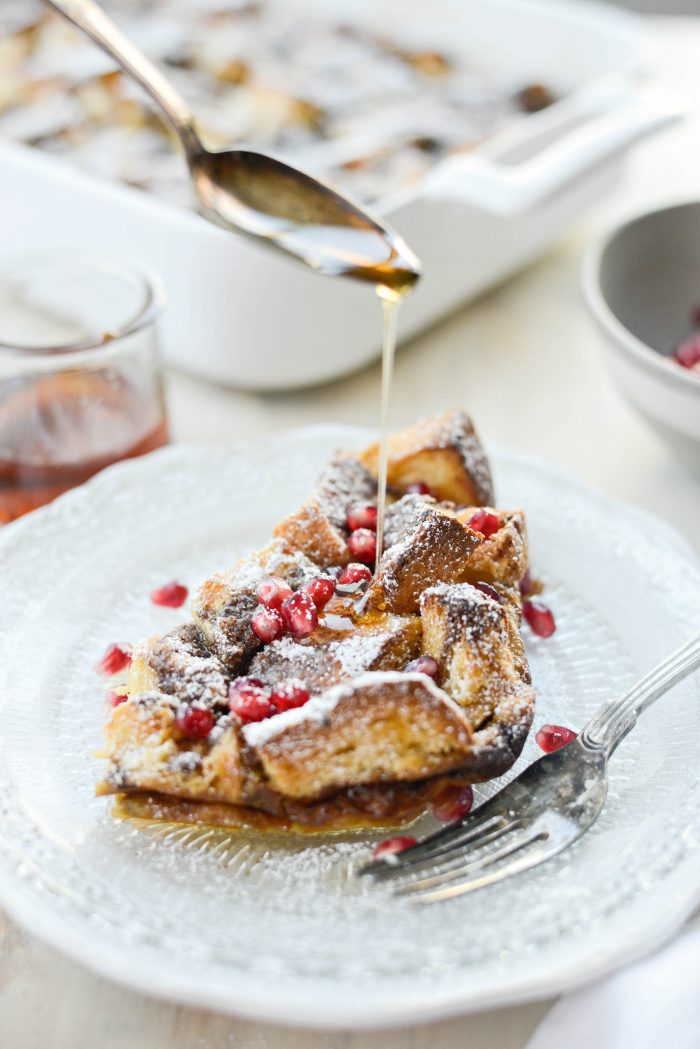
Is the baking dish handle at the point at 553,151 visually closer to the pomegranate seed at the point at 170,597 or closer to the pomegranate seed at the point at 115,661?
the pomegranate seed at the point at 170,597

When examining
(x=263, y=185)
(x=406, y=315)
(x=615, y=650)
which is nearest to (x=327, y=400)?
(x=406, y=315)

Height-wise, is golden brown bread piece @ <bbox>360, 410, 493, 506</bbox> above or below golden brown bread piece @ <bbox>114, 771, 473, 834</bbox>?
above

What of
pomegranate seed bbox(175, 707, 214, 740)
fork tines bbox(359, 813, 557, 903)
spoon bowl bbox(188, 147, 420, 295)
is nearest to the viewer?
fork tines bbox(359, 813, 557, 903)

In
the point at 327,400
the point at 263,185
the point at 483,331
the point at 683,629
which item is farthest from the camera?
the point at 483,331

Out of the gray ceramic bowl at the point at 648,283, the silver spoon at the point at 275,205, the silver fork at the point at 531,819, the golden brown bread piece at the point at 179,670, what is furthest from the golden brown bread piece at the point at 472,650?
the gray ceramic bowl at the point at 648,283

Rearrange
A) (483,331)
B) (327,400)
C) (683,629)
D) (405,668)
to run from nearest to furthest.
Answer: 1. (405,668)
2. (683,629)
3. (327,400)
4. (483,331)

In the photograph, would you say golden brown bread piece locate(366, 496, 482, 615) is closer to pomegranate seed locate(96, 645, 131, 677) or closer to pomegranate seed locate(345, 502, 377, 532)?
pomegranate seed locate(345, 502, 377, 532)

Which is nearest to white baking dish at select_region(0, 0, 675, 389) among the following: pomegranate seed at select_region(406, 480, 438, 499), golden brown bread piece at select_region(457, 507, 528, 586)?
pomegranate seed at select_region(406, 480, 438, 499)

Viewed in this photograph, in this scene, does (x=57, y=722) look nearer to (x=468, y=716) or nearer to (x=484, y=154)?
(x=468, y=716)
